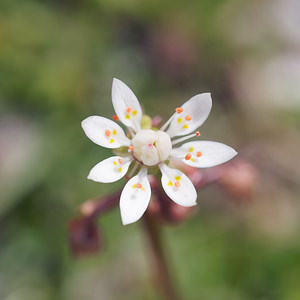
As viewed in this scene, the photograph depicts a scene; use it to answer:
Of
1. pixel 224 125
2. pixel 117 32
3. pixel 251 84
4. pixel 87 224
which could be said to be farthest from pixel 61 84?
pixel 87 224

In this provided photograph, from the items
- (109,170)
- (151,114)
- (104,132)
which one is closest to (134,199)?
(109,170)

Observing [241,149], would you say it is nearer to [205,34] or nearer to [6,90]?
[205,34]

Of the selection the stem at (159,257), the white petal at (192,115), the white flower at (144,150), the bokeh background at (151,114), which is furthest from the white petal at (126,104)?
the bokeh background at (151,114)

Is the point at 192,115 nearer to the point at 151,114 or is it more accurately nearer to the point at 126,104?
the point at 126,104

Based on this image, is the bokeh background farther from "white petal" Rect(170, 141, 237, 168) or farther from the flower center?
the flower center

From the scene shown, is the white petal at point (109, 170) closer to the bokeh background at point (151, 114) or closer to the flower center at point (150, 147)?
the flower center at point (150, 147)
